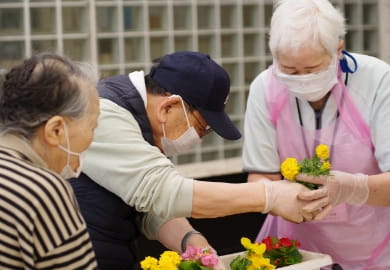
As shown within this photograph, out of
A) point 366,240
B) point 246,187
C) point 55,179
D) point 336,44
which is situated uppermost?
point 336,44

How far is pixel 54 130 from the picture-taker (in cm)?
145

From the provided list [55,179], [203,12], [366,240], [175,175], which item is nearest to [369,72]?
[366,240]

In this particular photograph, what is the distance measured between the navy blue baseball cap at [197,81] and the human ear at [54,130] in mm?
506

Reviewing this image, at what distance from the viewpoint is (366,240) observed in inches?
89.3

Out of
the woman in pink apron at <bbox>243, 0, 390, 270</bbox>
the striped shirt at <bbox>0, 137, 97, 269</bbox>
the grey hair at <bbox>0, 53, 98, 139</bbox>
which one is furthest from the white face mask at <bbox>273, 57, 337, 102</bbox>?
the striped shirt at <bbox>0, 137, 97, 269</bbox>

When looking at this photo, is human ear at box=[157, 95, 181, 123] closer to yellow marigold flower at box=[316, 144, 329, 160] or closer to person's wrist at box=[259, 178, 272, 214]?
person's wrist at box=[259, 178, 272, 214]

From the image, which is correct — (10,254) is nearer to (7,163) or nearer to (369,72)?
(7,163)

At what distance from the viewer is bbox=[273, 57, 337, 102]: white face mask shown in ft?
6.92

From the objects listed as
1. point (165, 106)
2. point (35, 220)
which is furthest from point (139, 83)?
point (35, 220)

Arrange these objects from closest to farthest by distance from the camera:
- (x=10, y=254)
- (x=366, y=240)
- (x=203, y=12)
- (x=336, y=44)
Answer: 1. (x=10, y=254)
2. (x=336, y=44)
3. (x=366, y=240)
4. (x=203, y=12)

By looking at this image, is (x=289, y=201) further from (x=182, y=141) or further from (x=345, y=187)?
(x=182, y=141)

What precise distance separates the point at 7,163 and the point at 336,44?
3.62ft

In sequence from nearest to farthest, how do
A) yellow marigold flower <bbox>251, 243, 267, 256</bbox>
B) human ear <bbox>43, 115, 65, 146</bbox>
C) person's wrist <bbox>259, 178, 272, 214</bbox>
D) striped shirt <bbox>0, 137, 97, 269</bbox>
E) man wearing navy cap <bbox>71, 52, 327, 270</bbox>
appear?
striped shirt <bbox>0, 137, 97, 269</bbox> → human ear <bbox>43, 115, 65, 146</bbox> → man wearing navy cap <bbox>71, 52, 327, 270</bbox> → person's wrist <bbox>259, 178, 272, 214</bbox> → yellow marigold flower <bbox>251, 243, 267, 256</bbox>

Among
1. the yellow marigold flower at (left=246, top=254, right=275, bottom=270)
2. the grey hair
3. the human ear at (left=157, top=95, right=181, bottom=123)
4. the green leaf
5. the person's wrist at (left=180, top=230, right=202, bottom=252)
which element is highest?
the grey hair
